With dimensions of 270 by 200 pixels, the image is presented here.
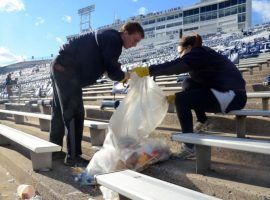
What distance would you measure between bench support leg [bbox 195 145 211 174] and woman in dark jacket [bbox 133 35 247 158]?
1.32 feet

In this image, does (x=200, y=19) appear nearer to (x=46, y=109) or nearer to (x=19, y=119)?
(x=46, y=109)

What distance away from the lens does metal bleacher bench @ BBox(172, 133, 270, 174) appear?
1991 mm

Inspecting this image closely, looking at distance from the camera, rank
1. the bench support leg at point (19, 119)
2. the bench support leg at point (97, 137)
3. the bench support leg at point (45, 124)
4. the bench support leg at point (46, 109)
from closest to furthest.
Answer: the bench support leg at point (97, 137), the bench support leg at point (45, 124), the bench support leg at point (19, 119), the bench support leg at point (46, 109)

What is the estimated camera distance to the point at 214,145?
2.22 meters

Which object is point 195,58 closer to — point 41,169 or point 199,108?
point 199,108

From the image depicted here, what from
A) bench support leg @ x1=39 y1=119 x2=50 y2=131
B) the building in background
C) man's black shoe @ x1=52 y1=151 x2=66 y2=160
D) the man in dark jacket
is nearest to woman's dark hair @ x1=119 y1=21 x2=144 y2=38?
the man in dark jacket

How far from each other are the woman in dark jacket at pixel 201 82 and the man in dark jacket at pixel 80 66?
0.25m

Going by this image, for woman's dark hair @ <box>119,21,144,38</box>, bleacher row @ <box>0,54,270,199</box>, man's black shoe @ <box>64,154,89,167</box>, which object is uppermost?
woman's dark hair @ <box>119,21,144,38</box>

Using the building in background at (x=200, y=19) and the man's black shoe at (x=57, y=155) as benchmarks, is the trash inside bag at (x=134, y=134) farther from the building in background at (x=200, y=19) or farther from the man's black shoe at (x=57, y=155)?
the building in background at (x=200, y=19)

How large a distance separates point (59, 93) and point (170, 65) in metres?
1.01

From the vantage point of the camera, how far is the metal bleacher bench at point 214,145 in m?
1.99

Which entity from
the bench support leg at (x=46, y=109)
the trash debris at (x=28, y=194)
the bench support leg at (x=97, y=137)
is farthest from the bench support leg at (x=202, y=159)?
the bench support leg at (x=46, y=109)

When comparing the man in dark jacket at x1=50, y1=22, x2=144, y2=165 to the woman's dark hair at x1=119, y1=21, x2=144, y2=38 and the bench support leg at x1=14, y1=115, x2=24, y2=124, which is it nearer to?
the woman's dark hair at x1=119, y1=21, x2=144, y2=38

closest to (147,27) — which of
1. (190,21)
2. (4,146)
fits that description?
(190,21)
